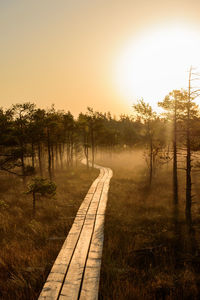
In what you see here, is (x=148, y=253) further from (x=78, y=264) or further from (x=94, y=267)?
(x=78, y=264)

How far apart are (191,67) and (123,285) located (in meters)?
12.3

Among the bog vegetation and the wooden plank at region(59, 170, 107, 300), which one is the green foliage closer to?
the bog vegetation

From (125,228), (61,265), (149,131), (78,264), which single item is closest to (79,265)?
(78,264)

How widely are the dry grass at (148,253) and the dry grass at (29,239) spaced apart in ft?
7.82

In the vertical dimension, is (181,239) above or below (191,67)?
below

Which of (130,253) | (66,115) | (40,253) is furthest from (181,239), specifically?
(66,115)

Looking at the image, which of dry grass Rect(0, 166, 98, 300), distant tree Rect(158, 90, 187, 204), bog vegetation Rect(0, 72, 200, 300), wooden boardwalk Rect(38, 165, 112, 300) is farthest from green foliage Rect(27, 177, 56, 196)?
distant tree Rect(158, 90, 187, 204)

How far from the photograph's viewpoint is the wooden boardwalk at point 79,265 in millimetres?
6270

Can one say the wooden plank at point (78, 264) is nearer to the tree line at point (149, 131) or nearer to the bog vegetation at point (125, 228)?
the bog vegetation at point (125, 228)

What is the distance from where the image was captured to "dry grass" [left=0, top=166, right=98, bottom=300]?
6988mm

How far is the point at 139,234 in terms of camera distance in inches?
469

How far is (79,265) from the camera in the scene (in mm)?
7801

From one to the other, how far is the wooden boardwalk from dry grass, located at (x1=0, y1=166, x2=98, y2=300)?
0.41m

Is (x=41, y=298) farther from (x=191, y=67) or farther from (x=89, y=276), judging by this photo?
(x=191, y=67)
